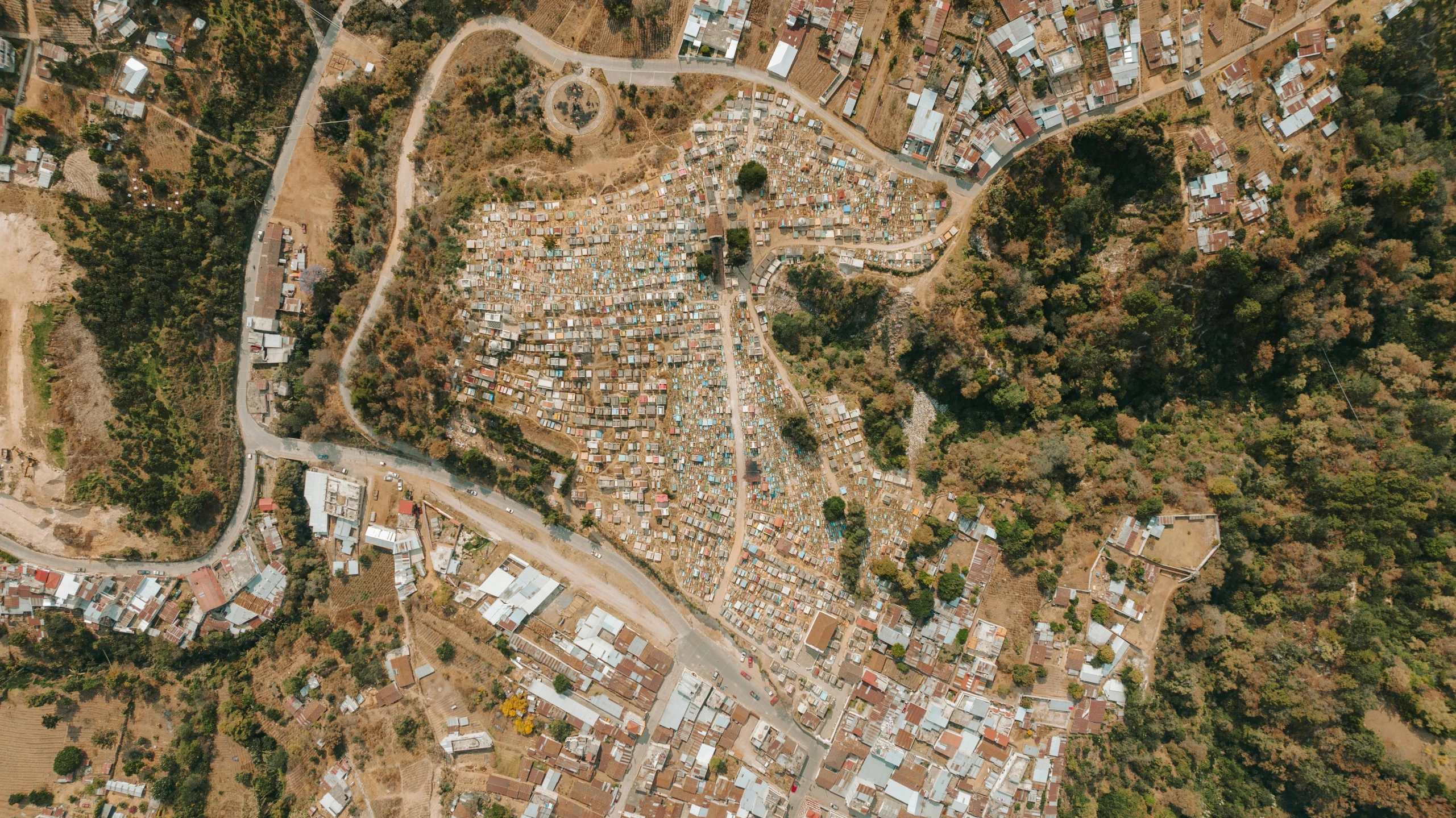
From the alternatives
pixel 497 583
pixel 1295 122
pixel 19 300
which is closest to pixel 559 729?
pixel 497 583

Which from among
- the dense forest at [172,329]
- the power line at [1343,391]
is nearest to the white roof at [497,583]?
the dense forest at [172,329]

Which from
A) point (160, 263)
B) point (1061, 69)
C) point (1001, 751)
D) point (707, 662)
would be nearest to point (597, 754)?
point (707, 662)

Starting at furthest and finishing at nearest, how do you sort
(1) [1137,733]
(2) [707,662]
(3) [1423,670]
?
(2) [707,662]
(1) [1137,733]
(3) [1423,670]

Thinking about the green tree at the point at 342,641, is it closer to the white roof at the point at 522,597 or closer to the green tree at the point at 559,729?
the white roof at the point at 522,597

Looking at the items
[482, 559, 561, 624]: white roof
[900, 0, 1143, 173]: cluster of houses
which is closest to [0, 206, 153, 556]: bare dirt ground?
[482, 559, 561, 624]: white roof

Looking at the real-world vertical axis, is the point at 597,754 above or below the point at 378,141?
below

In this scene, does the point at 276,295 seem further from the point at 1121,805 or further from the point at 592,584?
the point at 1121,805

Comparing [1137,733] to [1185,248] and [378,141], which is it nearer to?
[1185,248]
